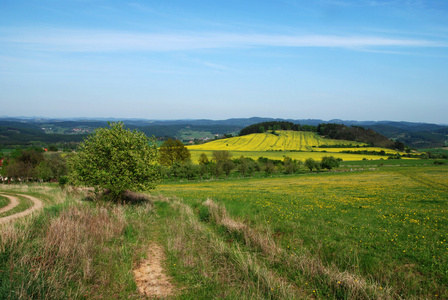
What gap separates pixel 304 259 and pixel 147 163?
1597cm

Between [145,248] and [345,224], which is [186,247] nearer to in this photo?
[145,248]

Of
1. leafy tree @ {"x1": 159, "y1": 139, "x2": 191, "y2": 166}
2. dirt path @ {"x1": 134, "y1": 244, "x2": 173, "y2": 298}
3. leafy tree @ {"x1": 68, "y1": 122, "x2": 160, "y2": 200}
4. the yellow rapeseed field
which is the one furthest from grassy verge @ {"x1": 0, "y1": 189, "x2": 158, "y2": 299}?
the yellow rapeseed field

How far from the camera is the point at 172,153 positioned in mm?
71812

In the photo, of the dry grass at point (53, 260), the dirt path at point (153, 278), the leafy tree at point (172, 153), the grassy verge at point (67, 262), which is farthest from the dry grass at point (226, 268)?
the leafy tree at point (172, 153)

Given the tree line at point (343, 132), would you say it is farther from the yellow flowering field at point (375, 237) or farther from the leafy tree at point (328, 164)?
the yellow flowering field at point (375, 237)

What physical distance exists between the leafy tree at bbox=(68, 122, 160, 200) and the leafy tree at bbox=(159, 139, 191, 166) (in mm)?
47020

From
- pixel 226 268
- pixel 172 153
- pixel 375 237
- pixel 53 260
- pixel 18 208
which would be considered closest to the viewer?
pixel 53 260

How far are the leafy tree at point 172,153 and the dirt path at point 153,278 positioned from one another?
58294mm

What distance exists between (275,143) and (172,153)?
81.0 m

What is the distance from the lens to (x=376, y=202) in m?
19.3

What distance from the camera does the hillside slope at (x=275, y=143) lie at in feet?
424

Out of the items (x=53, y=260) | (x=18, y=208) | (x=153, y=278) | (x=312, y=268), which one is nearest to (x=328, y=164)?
(x=312, y=268)

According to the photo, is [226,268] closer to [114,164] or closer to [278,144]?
[114,164]

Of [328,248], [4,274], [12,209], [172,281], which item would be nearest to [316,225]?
[328,248]
